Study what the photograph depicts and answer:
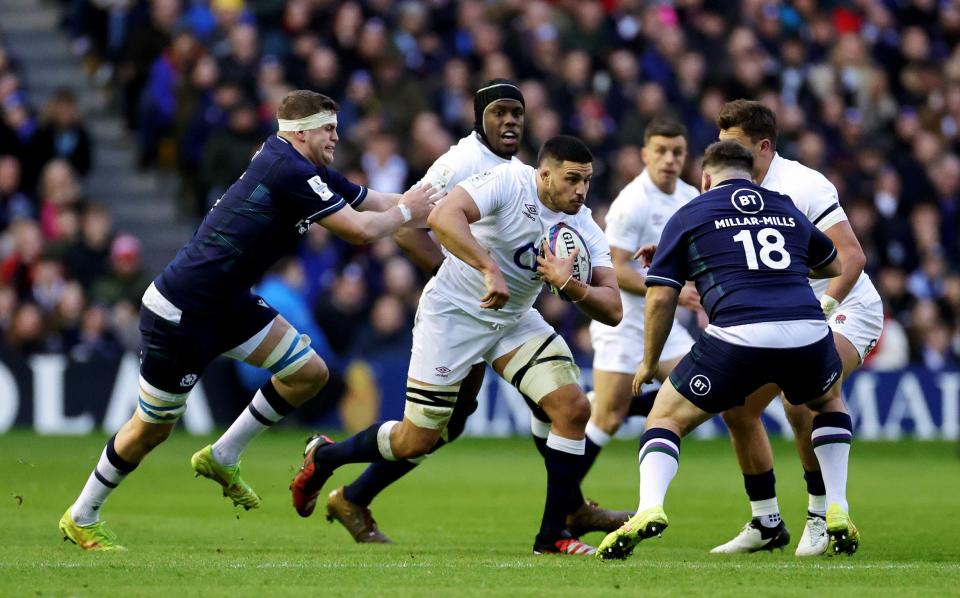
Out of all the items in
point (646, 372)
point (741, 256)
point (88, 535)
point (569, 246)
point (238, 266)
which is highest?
point (741, 256)

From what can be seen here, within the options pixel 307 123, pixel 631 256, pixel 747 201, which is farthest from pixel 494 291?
pixel 631 256

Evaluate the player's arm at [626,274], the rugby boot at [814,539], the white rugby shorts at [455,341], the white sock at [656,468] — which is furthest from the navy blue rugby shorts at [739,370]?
the player's arm at [626,274]

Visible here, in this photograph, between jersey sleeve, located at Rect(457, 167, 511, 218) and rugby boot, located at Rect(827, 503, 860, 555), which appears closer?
rugby boot, located at Rect(827, 503, 860, 555)

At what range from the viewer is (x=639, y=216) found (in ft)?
38.5

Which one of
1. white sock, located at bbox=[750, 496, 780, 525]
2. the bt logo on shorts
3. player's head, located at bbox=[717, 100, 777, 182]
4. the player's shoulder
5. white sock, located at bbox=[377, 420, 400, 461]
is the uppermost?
player's head, located at bbox=[717, 100, 777, 182]

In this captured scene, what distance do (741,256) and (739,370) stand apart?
2.08 feet

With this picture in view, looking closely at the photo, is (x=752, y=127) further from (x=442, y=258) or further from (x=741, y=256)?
(x=442, y=258)

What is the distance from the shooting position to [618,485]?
583 inches

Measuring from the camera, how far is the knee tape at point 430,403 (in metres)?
9.86

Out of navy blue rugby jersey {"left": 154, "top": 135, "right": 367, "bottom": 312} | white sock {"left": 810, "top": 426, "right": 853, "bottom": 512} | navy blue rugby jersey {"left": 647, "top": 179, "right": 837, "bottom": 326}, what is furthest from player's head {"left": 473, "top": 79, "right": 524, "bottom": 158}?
white sock {"left": 810, "top": 426, "right": 853, "bottom": 512}

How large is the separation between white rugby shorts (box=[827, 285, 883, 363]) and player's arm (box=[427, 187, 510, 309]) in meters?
2.33

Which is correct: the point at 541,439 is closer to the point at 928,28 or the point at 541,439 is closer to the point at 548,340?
the point at 548,340

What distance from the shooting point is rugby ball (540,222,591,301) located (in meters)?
9.45

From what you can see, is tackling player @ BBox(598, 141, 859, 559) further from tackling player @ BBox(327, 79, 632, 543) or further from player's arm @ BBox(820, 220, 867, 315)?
tackling player @ BBox(327, 79, 632, 543)
